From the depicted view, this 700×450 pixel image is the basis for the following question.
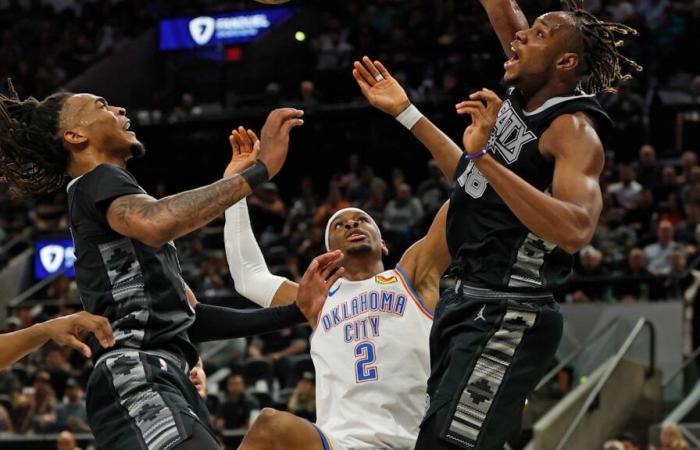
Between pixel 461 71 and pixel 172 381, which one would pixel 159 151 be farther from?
pixel 172 381

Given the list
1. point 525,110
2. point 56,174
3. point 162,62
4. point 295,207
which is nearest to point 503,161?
point 525,110

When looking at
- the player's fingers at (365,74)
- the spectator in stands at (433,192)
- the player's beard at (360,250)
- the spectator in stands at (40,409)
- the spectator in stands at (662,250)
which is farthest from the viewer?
the spectator in stands at (433,192)

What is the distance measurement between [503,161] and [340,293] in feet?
5.24

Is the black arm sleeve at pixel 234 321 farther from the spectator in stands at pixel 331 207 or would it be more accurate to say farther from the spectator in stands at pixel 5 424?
the spectator in stands at pixel 331 207

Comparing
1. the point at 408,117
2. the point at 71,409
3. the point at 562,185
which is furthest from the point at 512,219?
the point at 71,409

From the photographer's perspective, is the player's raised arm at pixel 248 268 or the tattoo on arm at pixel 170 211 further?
the player's raised arm at pixel 248 268

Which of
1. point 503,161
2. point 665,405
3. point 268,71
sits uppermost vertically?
point 503,161

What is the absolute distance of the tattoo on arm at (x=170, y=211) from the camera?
4.11 meters

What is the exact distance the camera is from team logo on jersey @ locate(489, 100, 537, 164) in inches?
175

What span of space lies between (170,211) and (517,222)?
1321mm

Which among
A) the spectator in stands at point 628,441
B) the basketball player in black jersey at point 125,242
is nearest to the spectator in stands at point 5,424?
the spectator in stands at point 628,441

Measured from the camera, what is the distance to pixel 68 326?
4.12 meters

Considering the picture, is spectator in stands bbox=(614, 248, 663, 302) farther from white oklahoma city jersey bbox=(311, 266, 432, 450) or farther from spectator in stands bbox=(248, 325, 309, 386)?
white oklahoma city jersey bbox=(311, 266, 432, 450)

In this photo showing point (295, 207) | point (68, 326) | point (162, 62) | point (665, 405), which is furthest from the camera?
point (162, 62)
